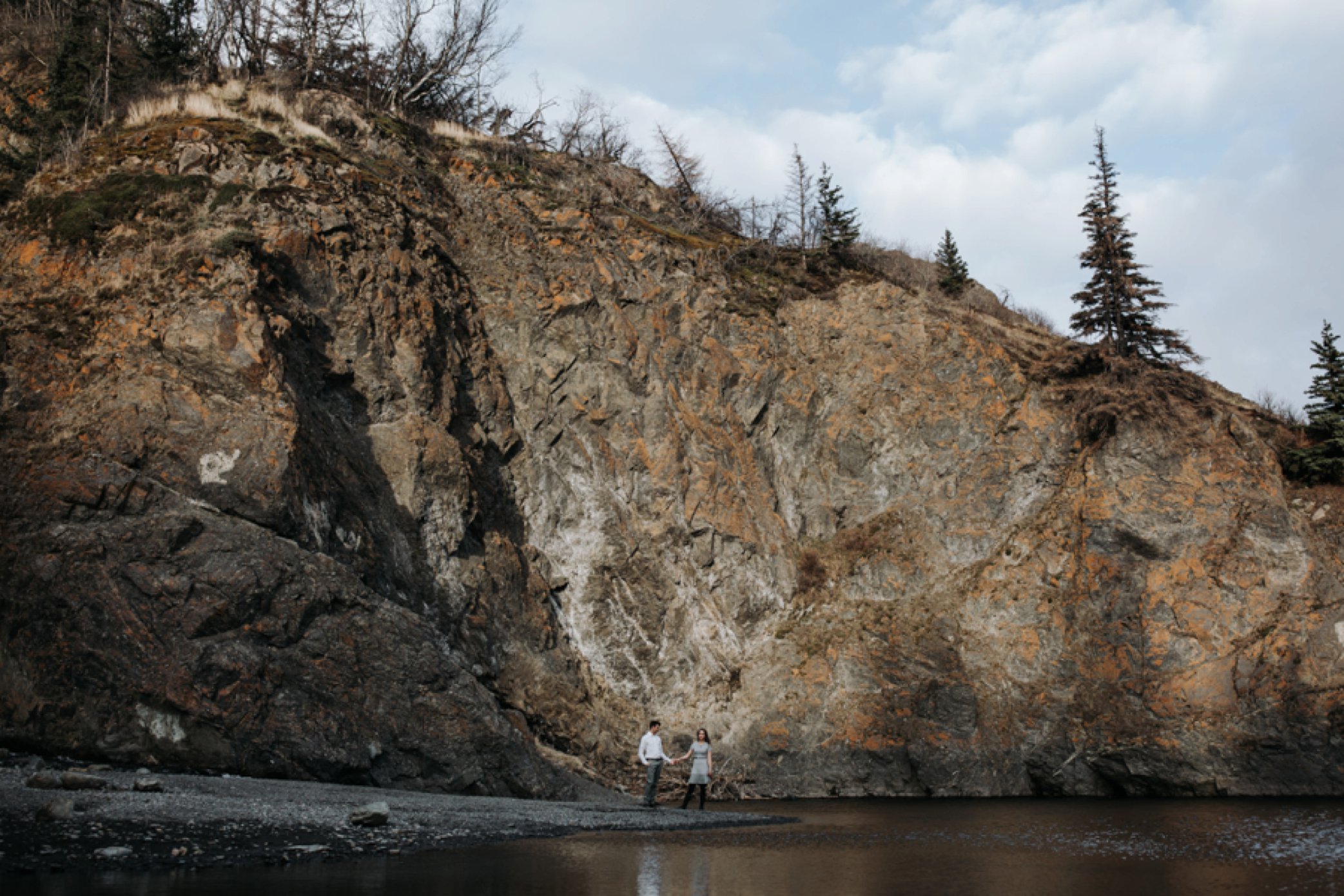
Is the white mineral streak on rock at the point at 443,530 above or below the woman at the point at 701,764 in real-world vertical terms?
above

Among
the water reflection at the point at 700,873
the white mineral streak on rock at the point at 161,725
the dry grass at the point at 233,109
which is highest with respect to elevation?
the dry grass at the point at 233,109

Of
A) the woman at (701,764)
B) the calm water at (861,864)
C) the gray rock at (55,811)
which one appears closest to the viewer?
the calm water at (861,864)

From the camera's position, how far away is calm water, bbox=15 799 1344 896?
9.20 metres

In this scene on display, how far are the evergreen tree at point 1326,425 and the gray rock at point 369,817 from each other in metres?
32.0

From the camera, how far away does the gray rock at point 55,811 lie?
10.7m

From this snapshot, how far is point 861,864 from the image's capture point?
11953 mm

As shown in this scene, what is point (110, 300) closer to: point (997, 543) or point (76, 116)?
point (76, 116)

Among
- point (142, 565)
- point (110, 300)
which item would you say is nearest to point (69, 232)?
point (110, 300)

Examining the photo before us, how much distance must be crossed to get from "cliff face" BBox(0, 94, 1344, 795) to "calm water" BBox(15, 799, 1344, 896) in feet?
23.4

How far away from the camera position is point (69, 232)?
930 inches

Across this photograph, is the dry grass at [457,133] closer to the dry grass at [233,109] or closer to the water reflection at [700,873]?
the dry grass at [233,109]

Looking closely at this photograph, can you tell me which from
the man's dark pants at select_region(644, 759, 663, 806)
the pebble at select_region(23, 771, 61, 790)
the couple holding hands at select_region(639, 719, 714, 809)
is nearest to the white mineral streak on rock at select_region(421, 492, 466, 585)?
the couple holding hands at select_region(639, 719, 714, 809)

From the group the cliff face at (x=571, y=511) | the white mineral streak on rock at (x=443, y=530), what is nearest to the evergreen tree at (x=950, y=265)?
the cliff face at (x=571, y=511)

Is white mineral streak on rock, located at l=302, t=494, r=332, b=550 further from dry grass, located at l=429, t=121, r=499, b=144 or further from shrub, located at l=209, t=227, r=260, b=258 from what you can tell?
dry grass, located at l=429, t=121, r=499, b=144
